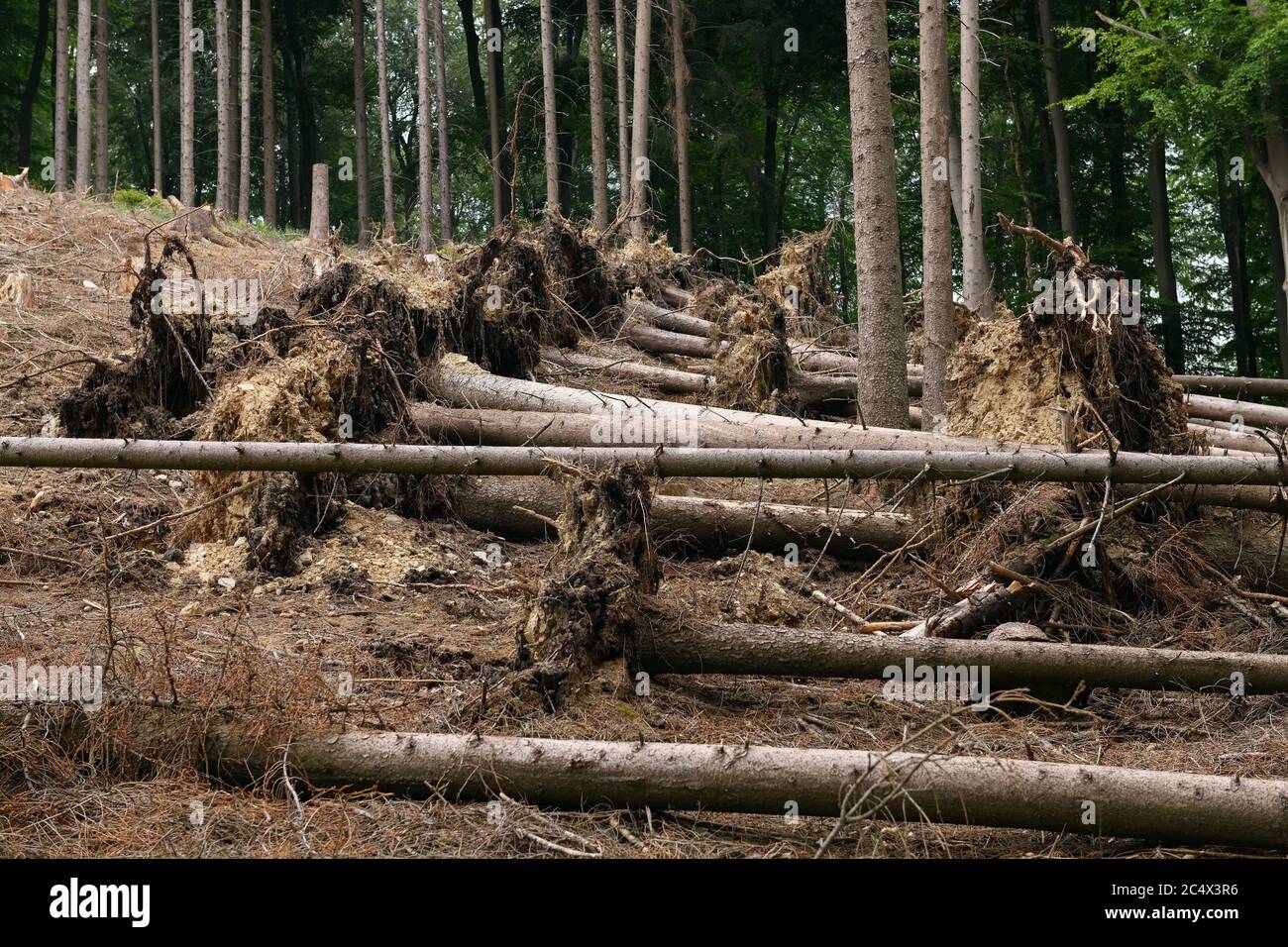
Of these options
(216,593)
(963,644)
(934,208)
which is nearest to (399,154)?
(934,208)

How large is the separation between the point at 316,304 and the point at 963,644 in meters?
6.63

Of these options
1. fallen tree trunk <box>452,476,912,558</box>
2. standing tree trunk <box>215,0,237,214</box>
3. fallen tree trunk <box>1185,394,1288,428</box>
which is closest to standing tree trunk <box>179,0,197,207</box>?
standing tree trunk <box>215,0,237,214</box>

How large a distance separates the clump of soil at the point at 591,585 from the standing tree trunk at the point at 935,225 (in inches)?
180

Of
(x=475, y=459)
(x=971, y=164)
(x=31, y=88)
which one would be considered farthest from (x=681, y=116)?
(x=31, y=88)

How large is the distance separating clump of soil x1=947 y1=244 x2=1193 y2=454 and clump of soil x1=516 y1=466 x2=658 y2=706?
3347 millimetres

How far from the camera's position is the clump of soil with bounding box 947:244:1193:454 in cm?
836

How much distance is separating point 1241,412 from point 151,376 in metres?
10.6

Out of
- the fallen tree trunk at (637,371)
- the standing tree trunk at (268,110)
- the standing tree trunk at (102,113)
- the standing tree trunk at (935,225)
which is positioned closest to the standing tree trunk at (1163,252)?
the standing tree trunk at (935,225)

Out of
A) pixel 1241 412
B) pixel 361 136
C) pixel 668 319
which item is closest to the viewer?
pixel 1241 412

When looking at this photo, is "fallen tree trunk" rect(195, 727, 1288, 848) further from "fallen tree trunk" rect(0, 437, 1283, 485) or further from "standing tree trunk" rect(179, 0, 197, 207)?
"standing tree trunk" rect(179, 0, 197, 207)

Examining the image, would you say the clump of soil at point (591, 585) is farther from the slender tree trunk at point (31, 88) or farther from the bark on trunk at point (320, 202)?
the slender tree trunk at point (31, 88)

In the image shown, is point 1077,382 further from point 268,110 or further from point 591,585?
point 268,110

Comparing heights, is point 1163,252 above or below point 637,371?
above

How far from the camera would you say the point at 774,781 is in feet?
14.7
